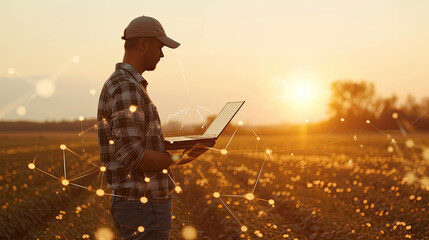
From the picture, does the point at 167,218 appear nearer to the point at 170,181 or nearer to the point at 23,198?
the point at 170,181

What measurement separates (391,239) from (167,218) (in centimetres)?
564

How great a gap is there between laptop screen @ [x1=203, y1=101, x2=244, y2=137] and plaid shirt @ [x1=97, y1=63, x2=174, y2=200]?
444 millimetres

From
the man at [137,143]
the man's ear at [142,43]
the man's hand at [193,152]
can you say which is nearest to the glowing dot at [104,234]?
the man at [137,143]

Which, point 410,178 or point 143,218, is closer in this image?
point 143,218

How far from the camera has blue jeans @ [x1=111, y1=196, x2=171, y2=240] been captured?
300cm

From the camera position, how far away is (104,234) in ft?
24.6

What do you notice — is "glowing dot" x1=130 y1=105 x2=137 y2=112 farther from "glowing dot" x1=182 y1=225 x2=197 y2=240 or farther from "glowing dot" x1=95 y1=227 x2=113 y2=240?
"glowing dot" x1=182 y1=225 x2=197 y2=240

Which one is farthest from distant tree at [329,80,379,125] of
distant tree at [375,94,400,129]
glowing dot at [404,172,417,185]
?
glowing dot at [404,172,417,185]

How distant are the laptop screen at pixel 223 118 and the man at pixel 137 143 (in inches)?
8.9

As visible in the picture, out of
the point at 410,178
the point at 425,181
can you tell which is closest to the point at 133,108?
the point at 425,181

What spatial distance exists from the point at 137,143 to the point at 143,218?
55 cm

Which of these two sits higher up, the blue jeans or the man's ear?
the man's ear

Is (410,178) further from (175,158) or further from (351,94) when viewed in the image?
(351,94)

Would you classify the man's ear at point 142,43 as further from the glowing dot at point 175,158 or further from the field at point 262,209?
the field at point 262,209
